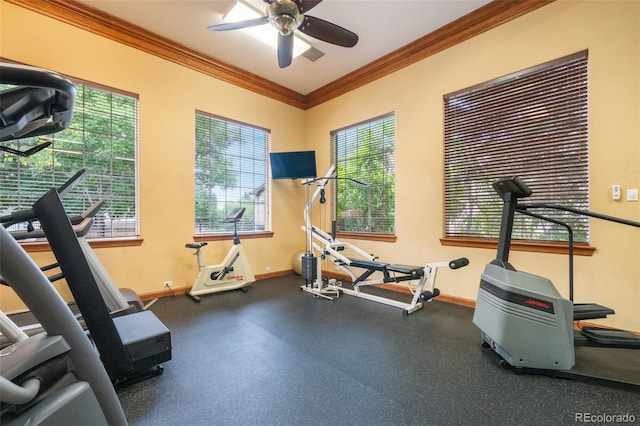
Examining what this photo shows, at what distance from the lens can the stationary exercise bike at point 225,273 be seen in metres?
3.65

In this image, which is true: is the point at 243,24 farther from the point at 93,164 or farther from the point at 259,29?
the point at 93,164

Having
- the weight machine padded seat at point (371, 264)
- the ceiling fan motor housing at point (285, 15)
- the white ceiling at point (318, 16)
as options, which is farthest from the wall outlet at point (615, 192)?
the ceiling fan motor housing at point (285, 15)

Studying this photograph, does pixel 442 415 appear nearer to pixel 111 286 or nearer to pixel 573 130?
pixel 111 286

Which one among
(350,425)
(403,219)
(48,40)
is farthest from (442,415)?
(48,40)

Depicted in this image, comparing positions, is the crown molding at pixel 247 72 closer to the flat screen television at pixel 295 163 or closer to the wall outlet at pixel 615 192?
the flat screen television at pixel 295 163

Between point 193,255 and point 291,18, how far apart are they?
3231mm

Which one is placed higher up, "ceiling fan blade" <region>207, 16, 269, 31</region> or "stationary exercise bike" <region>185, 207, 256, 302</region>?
"ceiling fan blade" <region>207, 16, 269, 31</region>

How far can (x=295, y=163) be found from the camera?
177 inches

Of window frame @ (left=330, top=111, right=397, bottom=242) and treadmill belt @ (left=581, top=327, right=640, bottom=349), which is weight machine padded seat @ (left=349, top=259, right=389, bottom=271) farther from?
treadmill belt @ (left=581, top=327, right=640, bottom=349)

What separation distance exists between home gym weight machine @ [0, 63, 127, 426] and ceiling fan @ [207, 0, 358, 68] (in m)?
2.26

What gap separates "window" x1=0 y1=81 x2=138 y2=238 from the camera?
2865 millimetres

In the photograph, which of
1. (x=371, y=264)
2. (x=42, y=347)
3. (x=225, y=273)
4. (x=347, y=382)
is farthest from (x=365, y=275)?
(x=42, y=347)

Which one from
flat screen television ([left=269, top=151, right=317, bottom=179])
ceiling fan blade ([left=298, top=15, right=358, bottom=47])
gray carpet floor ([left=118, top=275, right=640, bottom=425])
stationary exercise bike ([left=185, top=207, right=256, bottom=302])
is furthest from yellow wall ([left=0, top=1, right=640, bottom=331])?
ceiling fan blade ([left=298, top=15, right=358, bottom=47])

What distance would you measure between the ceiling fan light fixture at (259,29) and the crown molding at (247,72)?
3.13 feet
